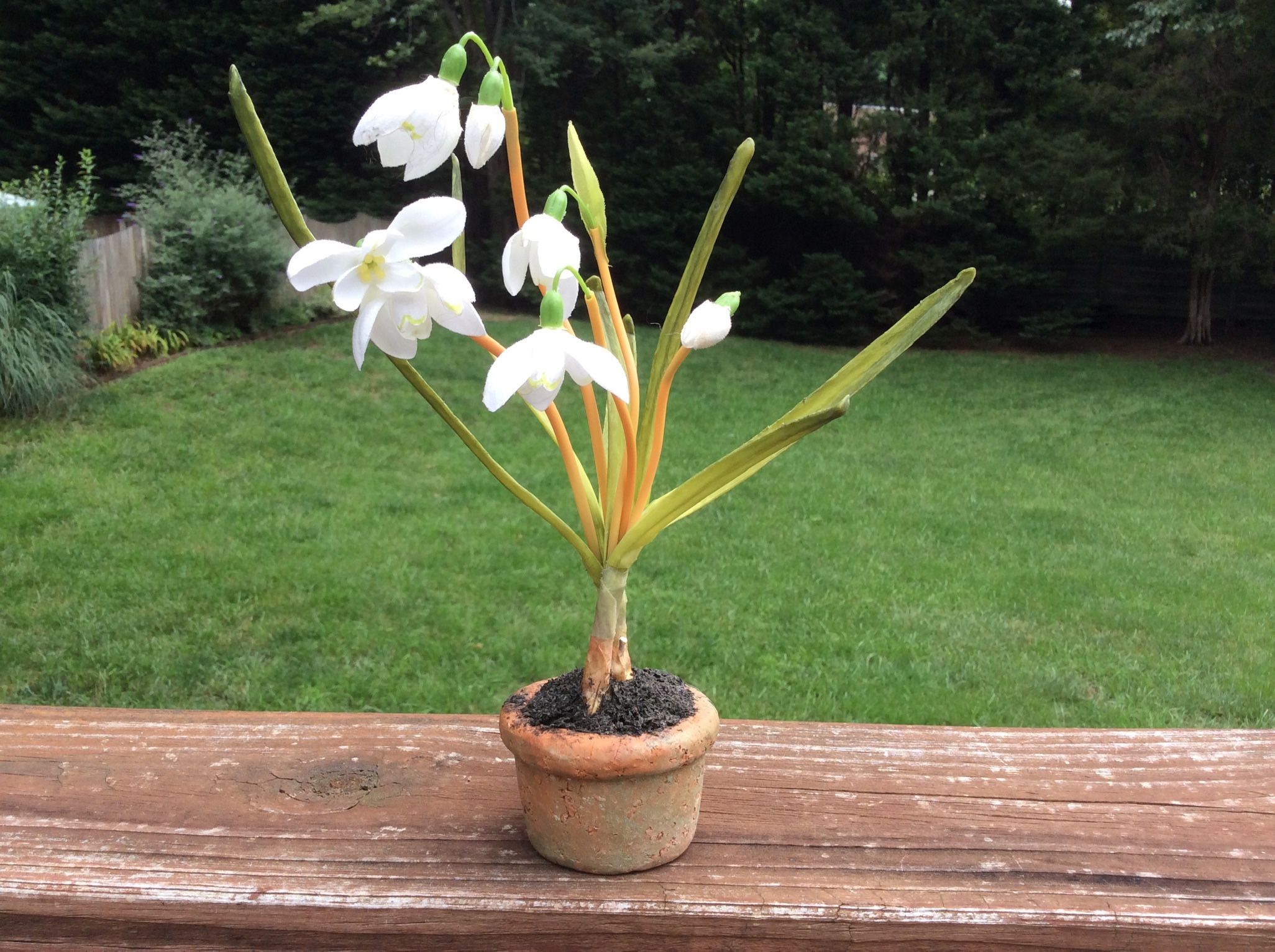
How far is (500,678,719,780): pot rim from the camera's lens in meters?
0.91

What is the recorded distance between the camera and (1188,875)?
1031 millimetres

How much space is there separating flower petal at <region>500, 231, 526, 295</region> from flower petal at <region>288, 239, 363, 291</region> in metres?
0.15

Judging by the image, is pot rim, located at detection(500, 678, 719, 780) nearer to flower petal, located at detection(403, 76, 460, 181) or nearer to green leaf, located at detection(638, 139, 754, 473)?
green leaf, located at detection(638, 139, 754, 473)

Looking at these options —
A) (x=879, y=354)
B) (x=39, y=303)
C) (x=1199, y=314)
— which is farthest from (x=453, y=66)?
(x=1199, y=314)

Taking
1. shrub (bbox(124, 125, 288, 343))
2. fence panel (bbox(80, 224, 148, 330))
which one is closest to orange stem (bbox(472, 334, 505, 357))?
fence panel (bbox(80, 224, 148, 330))

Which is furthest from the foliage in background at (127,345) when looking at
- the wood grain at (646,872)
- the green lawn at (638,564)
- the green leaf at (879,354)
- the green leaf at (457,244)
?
the green leaf at (879,354)

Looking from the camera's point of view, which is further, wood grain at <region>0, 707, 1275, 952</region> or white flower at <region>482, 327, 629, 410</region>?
wood grain at <region>0, 707, 1275, 952</region>

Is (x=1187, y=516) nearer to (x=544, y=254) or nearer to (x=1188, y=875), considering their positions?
(x=1188, y=875)

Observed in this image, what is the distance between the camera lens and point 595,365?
81cm

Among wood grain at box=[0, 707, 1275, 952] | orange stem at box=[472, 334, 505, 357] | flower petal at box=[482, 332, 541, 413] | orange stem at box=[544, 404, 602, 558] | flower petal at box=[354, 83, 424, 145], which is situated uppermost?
flower petal at box=[354, 83, 424, 145]

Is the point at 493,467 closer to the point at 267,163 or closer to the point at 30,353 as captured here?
the point at 267,163

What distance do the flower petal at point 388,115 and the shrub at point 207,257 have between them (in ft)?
21.5

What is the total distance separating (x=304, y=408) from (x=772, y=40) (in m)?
6.37

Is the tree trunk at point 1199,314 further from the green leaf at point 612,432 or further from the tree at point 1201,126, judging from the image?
the green leaf at point 612,432
